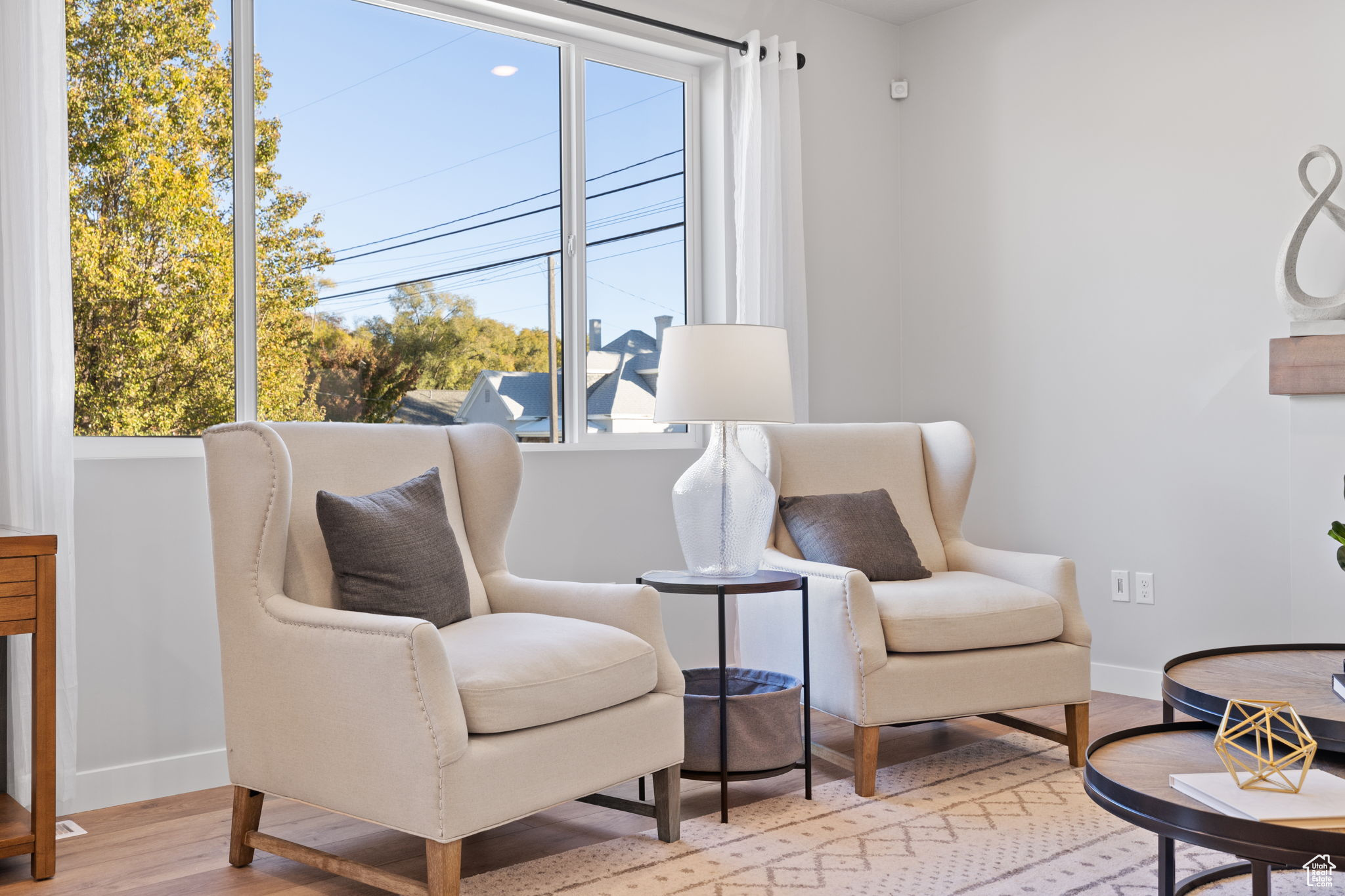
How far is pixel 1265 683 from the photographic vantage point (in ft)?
7.26

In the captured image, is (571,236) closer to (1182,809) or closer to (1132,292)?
(1132,292)

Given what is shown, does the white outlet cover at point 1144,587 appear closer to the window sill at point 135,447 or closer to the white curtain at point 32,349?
the window sill at point 135,447

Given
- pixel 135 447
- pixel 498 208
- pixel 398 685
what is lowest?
pixel 398 685

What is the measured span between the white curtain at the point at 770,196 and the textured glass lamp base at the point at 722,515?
1.19 meters

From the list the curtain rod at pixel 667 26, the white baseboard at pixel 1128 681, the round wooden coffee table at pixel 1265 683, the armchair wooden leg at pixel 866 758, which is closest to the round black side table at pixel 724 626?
the armchair wooden leg at pixel 866 758

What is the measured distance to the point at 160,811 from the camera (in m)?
2.74

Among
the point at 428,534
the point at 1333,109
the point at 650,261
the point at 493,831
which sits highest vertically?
the point at 1333,109

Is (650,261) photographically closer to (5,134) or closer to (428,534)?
(428,534)

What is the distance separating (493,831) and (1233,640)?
8.35ft

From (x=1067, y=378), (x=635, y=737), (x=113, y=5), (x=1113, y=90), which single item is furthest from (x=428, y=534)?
(x=1113, y=90)

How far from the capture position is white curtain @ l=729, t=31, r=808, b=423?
158 inches

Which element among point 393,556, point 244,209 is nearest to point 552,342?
point 244,209

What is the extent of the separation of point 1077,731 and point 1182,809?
5.16ft

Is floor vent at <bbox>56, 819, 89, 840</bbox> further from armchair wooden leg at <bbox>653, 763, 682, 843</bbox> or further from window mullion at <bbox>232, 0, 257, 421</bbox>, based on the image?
armchair wooden leg at <bbox>653, 763, 682, 843</bbox>
